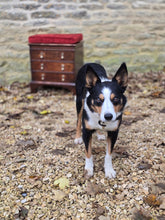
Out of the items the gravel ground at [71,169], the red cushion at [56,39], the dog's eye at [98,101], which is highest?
the red cushion at [56,39]

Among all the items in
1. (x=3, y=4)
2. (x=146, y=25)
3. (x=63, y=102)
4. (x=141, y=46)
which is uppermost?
(x=3, y=4)

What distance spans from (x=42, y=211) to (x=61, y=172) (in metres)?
0.51

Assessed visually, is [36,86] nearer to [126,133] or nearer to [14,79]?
[14,79]

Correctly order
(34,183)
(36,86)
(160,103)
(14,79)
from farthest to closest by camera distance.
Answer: (14,79) < (36,86) < (160,103) < (34,183)

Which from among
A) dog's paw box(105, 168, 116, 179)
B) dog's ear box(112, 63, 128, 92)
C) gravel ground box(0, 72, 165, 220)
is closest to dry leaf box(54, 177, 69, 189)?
gravel ground box(0, 72, 165, 220)

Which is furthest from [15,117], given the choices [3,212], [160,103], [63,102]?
[160,103]

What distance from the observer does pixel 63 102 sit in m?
4.49

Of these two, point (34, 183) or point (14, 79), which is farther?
point (14, 79)

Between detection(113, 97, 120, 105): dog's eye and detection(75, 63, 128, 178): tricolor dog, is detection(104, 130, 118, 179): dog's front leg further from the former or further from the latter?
detection(113, 97, 120, 105): dog's eye

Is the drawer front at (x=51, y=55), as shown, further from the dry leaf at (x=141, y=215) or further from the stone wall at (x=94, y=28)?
the dry leaf at (x=141, y=215)

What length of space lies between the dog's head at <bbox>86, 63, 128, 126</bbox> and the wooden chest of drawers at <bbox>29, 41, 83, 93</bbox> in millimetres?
2609

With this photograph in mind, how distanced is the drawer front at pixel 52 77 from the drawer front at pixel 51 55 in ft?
0.97

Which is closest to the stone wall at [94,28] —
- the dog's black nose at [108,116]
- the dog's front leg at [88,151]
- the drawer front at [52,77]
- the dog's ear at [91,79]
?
the drawer front at [52,77]

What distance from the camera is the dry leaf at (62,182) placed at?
89.2 inches
